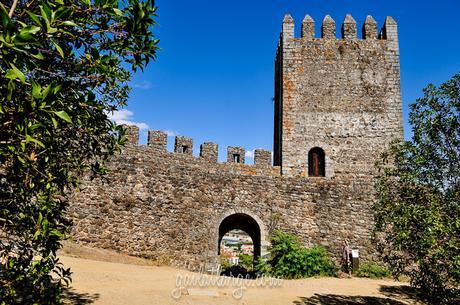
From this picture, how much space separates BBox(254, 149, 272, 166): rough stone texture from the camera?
16214 mm

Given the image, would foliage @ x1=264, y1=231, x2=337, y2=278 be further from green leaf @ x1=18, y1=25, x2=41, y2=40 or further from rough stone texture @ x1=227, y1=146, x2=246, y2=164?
green leaf @ x1=18, y1=25, x2=41, y2=40

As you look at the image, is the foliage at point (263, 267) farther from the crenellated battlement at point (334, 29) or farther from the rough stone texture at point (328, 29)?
the rough stone texture at point (328, 29)

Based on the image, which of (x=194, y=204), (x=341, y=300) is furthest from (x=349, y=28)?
(x=341, y=300)

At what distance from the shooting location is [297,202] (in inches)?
590

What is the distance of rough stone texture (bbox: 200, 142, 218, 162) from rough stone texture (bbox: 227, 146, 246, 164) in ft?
2.15

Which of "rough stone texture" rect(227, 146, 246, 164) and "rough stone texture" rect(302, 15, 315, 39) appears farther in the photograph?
"rough stone texture" rect(302, 15, 315, 39)

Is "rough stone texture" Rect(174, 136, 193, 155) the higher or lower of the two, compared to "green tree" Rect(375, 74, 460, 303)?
higher

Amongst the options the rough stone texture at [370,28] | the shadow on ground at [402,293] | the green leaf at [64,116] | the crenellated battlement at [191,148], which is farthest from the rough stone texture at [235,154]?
the green leaf at [64,116]

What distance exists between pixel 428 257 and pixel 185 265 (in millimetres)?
9021

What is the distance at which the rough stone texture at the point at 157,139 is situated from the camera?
47.6 feet

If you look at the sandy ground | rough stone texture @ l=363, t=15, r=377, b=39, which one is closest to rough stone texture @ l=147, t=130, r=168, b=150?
the sandy ground

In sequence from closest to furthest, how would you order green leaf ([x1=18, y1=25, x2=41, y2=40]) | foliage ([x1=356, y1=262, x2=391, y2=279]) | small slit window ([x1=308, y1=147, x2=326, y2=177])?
green leaf ([x1=18, y1=25, x2=41, y2=40]) → foliage ([x1=356, y1=262, x2=391, y2=279]) → small slit window ([x1=308, y1=147, x2=326, y2=177])

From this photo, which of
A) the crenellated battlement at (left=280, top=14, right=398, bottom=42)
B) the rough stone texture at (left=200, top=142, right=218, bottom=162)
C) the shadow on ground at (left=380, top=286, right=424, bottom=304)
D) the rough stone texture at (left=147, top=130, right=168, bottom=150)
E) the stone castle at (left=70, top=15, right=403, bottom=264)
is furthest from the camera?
the crenellated battlement at (left=280, top=14, right=398, bottom=42)

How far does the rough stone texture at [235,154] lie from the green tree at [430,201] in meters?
8.52
